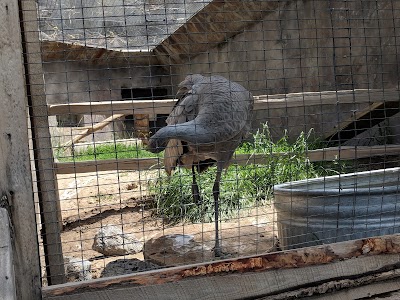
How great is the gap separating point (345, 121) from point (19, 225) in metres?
4.81

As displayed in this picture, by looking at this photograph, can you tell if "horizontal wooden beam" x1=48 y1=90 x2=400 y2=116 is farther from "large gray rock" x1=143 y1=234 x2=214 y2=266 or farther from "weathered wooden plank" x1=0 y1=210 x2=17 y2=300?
"weathered wooden plank" x1=0 y1=210 x2=17 y2=300

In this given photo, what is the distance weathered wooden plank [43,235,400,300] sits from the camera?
2.00 m

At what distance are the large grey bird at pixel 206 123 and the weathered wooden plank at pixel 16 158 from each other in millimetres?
1023

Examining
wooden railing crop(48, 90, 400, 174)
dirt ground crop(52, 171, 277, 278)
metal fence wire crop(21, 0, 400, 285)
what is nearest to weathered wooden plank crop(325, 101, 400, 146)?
metal fence wire crop(21, 0, 400, 285)

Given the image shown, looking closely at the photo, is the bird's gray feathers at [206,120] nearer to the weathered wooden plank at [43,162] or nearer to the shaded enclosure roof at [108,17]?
the shaded enclosure roof at [108,17]

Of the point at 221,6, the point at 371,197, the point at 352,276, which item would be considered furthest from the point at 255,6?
the point at 352,276

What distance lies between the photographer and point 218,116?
11.4 ft

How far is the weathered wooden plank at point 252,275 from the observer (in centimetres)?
200

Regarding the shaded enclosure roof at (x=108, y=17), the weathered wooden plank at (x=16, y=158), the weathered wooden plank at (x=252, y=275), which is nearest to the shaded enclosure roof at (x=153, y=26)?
the shaded enclosure roof at (x=108, y=17)

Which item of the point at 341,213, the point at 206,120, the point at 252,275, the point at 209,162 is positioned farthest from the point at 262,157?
the point at 252,275

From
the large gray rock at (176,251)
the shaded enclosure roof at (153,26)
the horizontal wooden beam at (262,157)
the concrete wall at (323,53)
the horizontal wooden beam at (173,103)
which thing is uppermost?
the shaded enclosure roof at (153,26)

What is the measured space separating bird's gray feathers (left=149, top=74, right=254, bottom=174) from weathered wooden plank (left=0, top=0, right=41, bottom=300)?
105 centimetres

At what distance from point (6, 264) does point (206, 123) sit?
1.92 m

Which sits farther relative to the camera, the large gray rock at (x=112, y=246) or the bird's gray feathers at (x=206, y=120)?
the large gray rock at (x=112, y=246)
